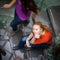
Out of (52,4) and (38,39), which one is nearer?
(38,39)

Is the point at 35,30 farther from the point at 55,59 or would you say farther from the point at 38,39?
the point at 55,59

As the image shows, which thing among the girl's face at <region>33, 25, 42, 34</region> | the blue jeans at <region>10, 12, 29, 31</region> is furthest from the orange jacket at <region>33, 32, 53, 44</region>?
the blue jeans at <region>10, 12, 29, 31</region>

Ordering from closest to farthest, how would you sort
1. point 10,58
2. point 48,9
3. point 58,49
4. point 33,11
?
1. point 58,49
2. point 10,58
3. point 33,11
4. point 48,9

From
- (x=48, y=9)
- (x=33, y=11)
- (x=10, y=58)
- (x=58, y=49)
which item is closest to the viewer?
(x=58, y=49)

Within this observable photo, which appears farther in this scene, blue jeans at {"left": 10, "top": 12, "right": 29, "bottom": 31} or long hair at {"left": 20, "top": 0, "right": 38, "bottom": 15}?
blue jeans at {"left": 10, "top": 12, "right": 29, "bottom": 31}

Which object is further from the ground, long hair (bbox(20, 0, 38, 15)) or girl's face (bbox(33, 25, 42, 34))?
long hair (bbox(20, 0, 38, 15))

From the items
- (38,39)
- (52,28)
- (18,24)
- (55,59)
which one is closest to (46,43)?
(38,39)

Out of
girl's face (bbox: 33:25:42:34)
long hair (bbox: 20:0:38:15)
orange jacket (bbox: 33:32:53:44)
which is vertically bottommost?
orange jacket (bbox: 33:32:53:44)

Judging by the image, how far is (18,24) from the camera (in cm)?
178

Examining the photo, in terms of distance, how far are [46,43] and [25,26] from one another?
292mm

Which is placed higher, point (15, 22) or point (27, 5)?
point (27, 5)

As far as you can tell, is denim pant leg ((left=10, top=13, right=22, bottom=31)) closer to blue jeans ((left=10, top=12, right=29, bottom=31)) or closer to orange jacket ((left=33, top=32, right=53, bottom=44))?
blue jeans ((left=10, top=12, right=29, bottom=31))

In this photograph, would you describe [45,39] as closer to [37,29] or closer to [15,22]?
[37,29]

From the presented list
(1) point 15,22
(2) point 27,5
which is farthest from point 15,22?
(2) point 27,5
